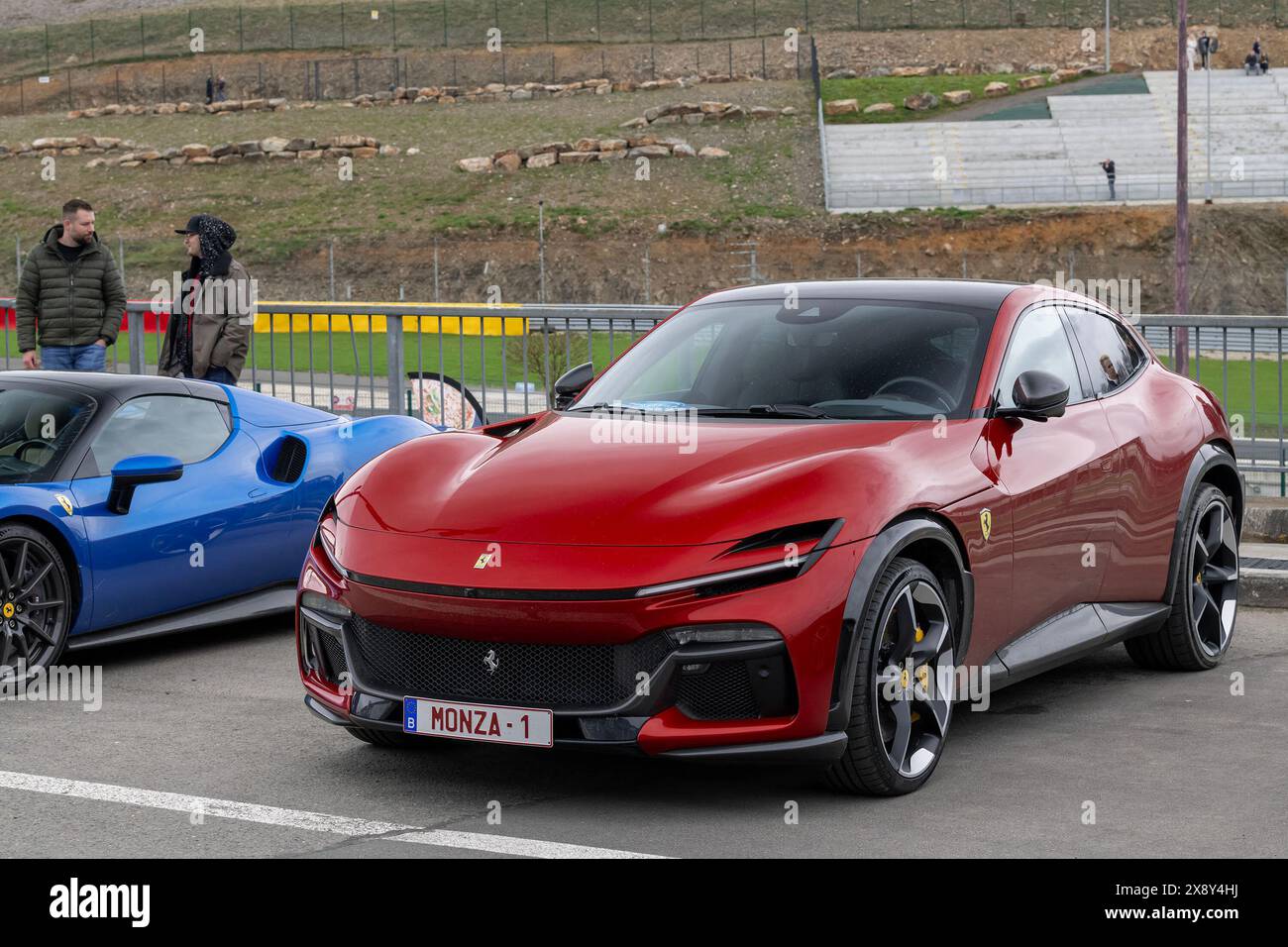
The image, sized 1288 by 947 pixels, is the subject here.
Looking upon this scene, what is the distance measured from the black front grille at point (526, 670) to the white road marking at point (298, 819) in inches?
16.2

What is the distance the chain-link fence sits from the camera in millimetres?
103375

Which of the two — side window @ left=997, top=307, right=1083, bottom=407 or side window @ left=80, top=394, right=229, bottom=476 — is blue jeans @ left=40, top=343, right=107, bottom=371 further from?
side window @ left=997, top=307, right=1083, bottom=407

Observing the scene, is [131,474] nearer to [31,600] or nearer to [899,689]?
[31,600]

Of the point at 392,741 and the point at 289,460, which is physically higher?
the point at 289,460

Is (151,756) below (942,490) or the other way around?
below

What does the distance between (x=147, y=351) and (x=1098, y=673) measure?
1071 cm

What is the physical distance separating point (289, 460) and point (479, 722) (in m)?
3.90

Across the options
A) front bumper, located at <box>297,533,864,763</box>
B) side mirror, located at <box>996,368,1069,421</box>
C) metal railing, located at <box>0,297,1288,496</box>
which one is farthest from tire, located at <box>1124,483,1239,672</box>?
metal railing, located at <box>0,297,1288,496</box>

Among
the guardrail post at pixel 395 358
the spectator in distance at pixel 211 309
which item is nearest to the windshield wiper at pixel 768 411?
the spectator in distance at pixel 211 309

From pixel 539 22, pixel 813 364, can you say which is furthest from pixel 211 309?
pixel 539 22

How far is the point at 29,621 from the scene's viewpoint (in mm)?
7387

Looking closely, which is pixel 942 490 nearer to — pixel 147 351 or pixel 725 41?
pixel 147 351

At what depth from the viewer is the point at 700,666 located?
513cm
